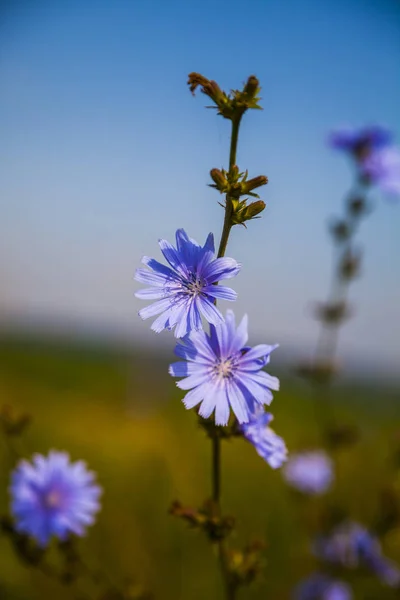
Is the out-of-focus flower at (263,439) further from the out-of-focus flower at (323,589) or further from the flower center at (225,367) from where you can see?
the out-of-focus flower at (323,589)

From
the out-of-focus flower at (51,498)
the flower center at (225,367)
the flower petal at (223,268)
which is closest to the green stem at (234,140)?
the flower petal at (223,268)

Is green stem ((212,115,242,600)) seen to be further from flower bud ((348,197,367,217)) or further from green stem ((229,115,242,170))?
flower bud ((348,197,367,217))

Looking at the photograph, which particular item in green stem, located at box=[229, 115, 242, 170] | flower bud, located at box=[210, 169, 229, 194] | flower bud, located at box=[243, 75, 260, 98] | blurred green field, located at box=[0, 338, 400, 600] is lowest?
blurred green field, located at box=[0, 338, 400, 600]

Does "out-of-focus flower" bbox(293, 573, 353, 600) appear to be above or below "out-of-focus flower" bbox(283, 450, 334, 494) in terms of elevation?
below

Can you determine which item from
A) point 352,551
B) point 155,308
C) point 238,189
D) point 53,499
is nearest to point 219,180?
point 238,189

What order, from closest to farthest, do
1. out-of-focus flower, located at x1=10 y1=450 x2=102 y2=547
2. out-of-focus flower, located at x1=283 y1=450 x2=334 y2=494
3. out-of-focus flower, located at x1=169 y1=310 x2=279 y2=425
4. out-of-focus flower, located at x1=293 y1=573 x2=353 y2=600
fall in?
→ 1. out-of-focus flower, located at x1=169 y1=310 x2=279 y2=425
2. out-of-focus flower, located at x1=10 y1=450 x2=102 y2=547
3. out-of-focus flower, located at x1=293 y1=573 x2=353 y2=600
4. out-of-focus flower, located at x1=283 y1=450 x2=334 y2=494

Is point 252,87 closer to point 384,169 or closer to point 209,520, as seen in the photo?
point 209,520

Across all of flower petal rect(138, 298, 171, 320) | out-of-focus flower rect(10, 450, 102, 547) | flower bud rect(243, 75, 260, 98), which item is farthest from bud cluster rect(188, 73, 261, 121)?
out-of-focus flower rect(10, 450, 102, 547)
